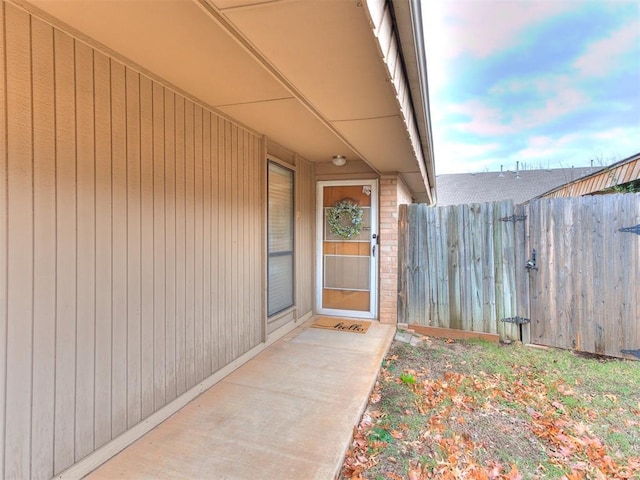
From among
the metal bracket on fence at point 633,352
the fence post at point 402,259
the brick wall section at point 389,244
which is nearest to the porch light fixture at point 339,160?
the brick wall section at point 389,244

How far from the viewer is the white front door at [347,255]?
4883 mm

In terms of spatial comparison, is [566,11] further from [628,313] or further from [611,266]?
[628,313]

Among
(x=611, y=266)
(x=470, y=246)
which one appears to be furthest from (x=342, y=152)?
(x=611, y=266)

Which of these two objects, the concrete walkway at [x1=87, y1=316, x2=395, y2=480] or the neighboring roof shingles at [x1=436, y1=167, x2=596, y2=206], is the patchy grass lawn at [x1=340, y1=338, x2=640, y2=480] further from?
the neighboring roof shingles at [x1=436, y1=167, x2=596, y2=206]

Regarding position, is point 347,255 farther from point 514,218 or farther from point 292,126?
point 292,126

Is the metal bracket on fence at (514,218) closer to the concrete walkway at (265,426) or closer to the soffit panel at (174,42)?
the concrete walkway at (265,426)

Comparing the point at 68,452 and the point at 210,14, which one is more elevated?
the point at 210,14

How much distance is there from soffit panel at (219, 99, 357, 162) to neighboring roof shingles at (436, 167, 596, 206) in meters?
10.9

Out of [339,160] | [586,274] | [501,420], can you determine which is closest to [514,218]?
[586,274]

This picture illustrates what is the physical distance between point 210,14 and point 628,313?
4580 mm

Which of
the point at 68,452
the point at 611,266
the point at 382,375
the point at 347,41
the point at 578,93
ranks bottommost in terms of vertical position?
the point at 382,375

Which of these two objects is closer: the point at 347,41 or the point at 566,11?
the point at 347,41

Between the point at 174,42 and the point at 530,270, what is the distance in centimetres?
416

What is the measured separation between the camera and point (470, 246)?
431 centimetres
